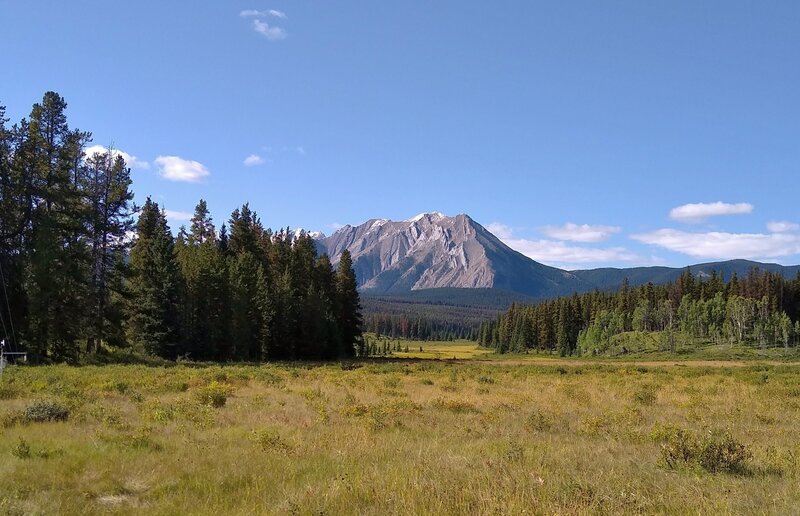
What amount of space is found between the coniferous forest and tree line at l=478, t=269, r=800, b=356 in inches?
3052

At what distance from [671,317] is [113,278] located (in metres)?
107

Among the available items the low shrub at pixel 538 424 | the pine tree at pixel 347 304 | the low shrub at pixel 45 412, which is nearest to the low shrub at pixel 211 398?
the low shrub at pixel 45 412

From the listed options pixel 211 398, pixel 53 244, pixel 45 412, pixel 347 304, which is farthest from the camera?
pixel 347 304

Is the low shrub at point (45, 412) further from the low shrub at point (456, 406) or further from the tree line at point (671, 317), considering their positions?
the tree line at point (671, 317)

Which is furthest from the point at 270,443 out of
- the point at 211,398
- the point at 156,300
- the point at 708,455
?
the point at 156,300

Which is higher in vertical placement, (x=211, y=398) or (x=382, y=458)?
(x=382, y=458)

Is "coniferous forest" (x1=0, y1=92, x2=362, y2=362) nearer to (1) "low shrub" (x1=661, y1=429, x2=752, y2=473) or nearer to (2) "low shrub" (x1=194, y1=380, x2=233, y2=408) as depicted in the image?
(2) "low shrub" (x1=194, y1=380, x2=233, y2=408)

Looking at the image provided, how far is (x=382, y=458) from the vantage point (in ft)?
28.5

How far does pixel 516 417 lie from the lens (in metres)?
14.7

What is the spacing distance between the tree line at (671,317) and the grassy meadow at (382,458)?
10001 cm

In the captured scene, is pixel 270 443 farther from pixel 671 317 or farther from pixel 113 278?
pixel 671 317

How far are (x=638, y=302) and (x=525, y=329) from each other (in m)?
28.2

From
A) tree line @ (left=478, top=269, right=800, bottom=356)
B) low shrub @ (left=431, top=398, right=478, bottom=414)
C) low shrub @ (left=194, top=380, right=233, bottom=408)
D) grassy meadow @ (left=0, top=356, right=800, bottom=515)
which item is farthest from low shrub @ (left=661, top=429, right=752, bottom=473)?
tree line @ (left=478, top=269, right=800, bottom=356)

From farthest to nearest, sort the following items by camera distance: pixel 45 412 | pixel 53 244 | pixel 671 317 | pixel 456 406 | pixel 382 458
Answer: pixel 671 317 < pixel 53 244 < pixel 456 406 < pixel 45 412 < pixel 382 458
